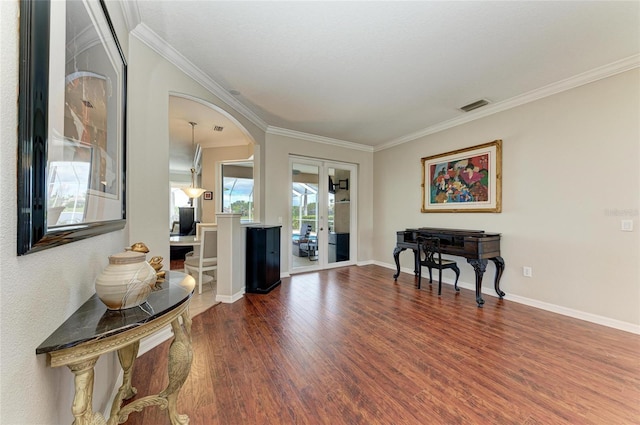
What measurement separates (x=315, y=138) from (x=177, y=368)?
4.45 metres

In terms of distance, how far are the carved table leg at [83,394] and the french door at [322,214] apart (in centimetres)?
404

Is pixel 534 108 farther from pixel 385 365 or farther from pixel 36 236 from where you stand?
pixel 36 236

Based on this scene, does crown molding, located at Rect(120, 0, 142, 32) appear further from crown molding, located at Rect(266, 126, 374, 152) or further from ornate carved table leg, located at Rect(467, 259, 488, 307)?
ornate carved table leg, located at Rect(467, 259, 488, 307)

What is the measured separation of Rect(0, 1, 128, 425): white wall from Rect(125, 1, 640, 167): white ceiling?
5.63 ft

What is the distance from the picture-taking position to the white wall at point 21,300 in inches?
26.5

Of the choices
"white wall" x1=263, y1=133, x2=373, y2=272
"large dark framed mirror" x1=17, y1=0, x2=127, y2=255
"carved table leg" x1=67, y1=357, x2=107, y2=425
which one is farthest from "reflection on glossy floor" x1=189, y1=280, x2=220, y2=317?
"carved table leg" x1=67, y1=357, x2=107, y2=425

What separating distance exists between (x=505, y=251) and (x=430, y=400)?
9.03 ft

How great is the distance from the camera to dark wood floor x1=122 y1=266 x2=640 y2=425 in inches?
62.6

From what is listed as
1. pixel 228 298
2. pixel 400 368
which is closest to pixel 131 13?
pixel 228 298

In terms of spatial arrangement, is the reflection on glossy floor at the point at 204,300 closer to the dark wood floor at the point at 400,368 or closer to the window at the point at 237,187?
the dark wood floor at the point at 400,368

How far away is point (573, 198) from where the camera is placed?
299cm

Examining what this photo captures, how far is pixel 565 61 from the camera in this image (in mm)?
2621

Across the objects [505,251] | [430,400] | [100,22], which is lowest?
[430,400]

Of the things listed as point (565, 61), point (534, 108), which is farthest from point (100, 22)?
point (534, 108)
